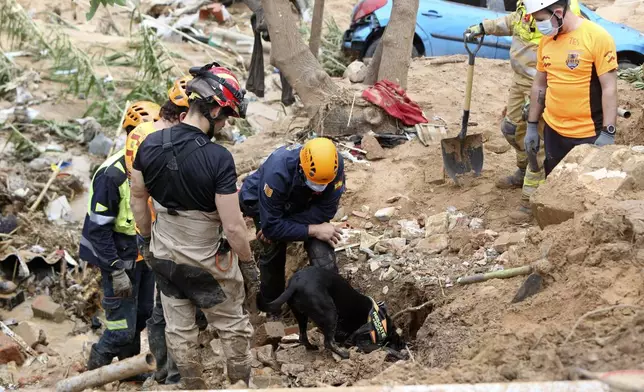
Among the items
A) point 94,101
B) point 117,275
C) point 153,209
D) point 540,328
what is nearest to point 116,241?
point 117,275

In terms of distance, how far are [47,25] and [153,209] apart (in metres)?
10.7

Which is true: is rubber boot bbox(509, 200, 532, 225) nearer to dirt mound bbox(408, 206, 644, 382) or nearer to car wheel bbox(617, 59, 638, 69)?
dirt mound bbox(408, 206, 644, 382)

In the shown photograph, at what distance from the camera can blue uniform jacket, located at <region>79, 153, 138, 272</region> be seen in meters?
5.29

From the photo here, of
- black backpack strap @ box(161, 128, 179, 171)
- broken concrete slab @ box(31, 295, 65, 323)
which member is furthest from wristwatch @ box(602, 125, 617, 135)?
broken concrete slab @ box(31, 295, 65, 323)

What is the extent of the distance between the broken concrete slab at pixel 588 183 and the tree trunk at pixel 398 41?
12.5ft

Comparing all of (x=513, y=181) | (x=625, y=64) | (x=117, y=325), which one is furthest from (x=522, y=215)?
(x=625, y=64)

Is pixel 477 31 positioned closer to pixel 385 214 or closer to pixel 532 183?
pixel 532 183

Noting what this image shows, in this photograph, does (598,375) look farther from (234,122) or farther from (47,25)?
(47,25)

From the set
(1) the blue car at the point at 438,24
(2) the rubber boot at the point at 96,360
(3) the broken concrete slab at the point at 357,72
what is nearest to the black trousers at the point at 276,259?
(2) the rubber boot at the point at 96,360

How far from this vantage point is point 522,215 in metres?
6.58

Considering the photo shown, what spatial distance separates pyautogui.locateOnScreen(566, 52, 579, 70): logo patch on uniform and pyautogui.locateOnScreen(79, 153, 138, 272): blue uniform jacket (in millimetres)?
3172

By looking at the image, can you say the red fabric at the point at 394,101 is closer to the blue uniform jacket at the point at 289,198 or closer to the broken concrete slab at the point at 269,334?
the blue uniform jacket at the point at 289,198

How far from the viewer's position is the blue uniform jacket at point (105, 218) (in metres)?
5.29

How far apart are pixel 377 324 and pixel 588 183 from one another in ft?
5.59
